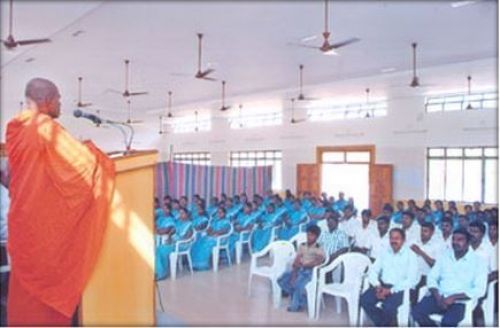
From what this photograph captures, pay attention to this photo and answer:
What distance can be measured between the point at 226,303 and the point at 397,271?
1936 mm

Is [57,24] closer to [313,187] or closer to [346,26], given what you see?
[346,26]

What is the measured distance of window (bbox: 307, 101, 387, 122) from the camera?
13.2 meters

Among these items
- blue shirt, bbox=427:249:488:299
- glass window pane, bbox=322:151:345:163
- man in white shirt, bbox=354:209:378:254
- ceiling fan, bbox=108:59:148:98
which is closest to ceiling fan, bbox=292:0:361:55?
man in white shirt, bbox=354:209:378:254

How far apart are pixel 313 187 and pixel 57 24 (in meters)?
9.81

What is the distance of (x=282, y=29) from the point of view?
680 cm

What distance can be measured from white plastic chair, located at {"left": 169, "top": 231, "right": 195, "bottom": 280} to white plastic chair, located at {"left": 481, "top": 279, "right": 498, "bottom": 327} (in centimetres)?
375

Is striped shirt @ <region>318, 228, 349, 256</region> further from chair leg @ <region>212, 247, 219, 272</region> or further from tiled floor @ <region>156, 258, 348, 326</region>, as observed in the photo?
chair leg @ <region>212, 247, 219, 272</region>

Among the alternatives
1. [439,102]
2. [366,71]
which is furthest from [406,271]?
[439,102]

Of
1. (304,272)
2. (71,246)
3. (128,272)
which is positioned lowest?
(304,272)

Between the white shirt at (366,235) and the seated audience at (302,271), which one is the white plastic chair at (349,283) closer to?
the seated audience at (302,271)

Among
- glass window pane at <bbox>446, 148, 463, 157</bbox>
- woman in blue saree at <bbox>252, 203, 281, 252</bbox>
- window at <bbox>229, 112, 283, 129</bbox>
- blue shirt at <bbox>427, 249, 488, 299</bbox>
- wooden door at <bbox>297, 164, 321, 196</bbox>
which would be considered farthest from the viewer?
window at <bbox>229, 112, 283, 129</bbox>

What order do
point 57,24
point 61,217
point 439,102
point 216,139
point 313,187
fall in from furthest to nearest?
point 216,139, point 313,187, point 439,102, point 57,24, point 61,217

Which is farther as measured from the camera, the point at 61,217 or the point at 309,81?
the point at 309,81

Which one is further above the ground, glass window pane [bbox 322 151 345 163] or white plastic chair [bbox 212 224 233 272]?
glass window pane [bbox 322 151 345 163]
